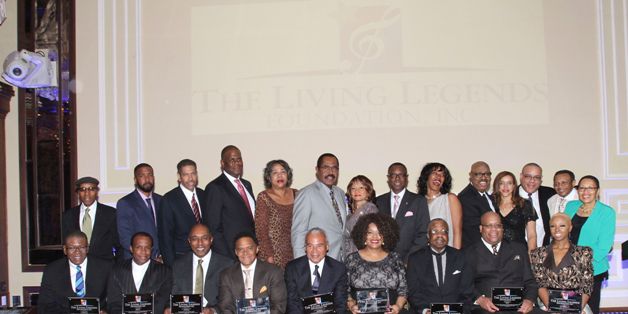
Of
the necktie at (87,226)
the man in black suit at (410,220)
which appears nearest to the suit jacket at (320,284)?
the man in black suit at (410,220)

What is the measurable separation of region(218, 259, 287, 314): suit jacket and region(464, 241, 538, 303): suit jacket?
1.34 metres

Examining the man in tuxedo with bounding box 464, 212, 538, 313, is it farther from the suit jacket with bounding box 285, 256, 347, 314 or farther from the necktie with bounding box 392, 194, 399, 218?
the suit jacket with bounding box 285, 256, 347, 314

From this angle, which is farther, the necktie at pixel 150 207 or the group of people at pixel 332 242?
the necktie at pixel 150 207

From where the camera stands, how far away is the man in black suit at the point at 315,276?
5125 millimetres

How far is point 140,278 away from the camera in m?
5.31

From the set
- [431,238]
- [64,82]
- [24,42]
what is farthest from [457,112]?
[24,42]

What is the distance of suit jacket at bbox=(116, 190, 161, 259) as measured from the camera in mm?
5812

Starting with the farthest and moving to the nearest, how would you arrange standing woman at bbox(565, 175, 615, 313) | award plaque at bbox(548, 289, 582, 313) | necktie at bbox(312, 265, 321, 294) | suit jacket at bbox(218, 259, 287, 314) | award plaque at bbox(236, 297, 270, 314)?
standing woman at bbox(565, 175, 615, 313), necktie at bbox(312, 265, 321, 294), suit jacket at bbox(218, 259, 287, 314), award plaque at bbox(548, 289, 582, 313), award plaque at bbox(236, 297, 270, 314)

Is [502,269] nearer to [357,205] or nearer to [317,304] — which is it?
[357,205]

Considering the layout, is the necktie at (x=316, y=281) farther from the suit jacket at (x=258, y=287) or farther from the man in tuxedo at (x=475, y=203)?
the man in tuxedo at (x=475, y=203)

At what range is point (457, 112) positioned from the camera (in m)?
7.21

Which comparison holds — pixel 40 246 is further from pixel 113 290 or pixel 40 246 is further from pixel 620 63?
pixel 620 63

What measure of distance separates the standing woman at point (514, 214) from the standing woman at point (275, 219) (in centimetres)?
164

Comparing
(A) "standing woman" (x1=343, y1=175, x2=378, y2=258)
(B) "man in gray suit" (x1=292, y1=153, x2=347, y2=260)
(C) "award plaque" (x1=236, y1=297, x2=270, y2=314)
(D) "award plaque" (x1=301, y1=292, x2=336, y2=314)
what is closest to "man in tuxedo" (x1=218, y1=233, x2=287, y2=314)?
(C) "award plaque" (x1=236, y1=297, x2=270, y2=314)
